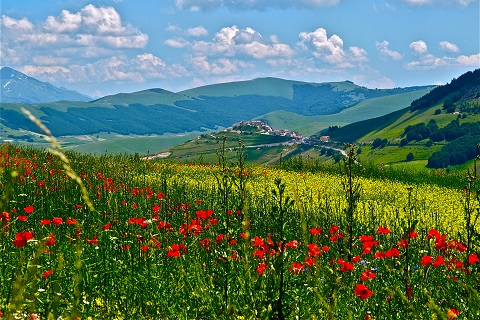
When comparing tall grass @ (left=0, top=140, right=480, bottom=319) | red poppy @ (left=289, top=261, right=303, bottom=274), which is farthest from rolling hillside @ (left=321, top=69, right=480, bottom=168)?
red poppy @ (left=289, top=261, right=303, bottom=274)

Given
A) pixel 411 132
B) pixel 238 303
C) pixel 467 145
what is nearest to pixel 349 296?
pixel 238 303

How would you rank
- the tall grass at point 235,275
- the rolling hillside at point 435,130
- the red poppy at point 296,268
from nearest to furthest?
the tall grass at point 235,275 → the red poppy at point 296,268 → the rolling hillside at point 435,130

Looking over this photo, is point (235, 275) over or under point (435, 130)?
under

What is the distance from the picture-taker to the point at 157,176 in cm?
2114

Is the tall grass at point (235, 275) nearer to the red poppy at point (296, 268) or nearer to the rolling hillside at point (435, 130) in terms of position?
the red poppy at point (296, 268)

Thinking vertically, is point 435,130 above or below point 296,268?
above

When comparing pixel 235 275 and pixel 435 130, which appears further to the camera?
pixel 435 130

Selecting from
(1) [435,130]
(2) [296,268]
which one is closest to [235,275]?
(2) [296,268]

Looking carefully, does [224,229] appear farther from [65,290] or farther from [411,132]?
[411,132]

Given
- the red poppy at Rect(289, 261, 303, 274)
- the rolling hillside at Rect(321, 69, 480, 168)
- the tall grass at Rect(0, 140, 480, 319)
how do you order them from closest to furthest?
the tall grass at Rect(0, 140, 480, 319) < the red poppy at Rect(289, 261, 303, 274) < the rolling hillside at Rect(321, 69, 480, 168)

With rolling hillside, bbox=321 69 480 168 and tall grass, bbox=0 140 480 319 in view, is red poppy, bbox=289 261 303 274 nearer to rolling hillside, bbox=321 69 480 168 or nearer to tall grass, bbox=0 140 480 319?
tall grass, bbox=0 140 480 319

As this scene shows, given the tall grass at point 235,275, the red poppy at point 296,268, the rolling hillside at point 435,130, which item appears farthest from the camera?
the rolling hillside at point 435,130

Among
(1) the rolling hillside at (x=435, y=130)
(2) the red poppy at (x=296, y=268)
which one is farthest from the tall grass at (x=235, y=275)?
(1) the rolling hillside at (x=435, y=130)

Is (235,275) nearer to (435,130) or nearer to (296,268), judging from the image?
(296,268)
